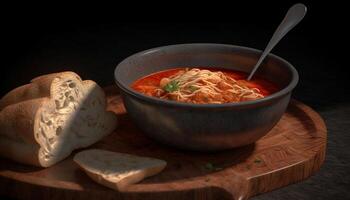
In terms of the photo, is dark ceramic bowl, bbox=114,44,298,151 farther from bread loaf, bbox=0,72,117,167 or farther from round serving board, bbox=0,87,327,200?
bread loaf, bbox=0,72,117,167

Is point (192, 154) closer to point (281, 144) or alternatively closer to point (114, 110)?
point (281, 144)

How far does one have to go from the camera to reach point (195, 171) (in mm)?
3057

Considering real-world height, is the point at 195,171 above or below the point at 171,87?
below

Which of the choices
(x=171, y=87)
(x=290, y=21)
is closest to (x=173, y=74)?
(x=171, y=87)

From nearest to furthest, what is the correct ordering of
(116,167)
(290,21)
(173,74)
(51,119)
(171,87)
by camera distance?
(116,167) → (51,119) → (171,87) → (173,74) → (290,21)

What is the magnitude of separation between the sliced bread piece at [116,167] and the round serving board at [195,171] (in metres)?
0.04

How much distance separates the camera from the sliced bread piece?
2.89 meters

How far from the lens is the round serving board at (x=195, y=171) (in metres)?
2.88

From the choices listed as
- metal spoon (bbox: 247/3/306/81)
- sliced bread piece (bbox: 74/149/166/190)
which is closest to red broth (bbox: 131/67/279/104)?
metal spoon (bbox: 247/3/306/81)

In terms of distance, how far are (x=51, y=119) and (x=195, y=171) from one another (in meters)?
0.81

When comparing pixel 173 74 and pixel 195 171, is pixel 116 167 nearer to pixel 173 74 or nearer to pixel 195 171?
pixel 195 171

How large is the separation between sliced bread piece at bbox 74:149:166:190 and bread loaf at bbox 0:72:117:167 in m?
0.16

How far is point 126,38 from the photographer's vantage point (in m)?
6.06

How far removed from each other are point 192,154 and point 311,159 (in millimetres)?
629
